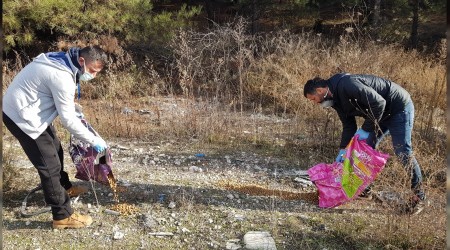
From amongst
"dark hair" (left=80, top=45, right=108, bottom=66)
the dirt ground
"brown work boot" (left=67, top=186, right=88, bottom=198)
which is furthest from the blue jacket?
"brown work boot" (left=67, top=186, right=88, bottom=198)

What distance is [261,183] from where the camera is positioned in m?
4.61

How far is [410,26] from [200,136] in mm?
9959

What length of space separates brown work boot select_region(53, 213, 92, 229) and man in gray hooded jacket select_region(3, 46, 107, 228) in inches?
8.4

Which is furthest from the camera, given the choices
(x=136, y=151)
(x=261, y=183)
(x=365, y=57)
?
(x=365, y=57)

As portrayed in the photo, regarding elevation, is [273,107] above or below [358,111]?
below

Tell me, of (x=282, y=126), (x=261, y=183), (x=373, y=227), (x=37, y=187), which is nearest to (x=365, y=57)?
(x=282, y=126)

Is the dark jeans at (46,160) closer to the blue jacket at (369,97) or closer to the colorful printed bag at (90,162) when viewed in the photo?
the colorful printed bag at (90,162)

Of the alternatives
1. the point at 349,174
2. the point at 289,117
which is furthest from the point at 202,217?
the point at 289,117

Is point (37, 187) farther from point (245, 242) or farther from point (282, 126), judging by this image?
point (282, 126)

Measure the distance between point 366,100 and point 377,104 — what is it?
0.31 feet

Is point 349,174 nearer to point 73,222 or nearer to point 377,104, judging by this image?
point 377,104

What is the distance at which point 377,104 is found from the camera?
349 cm

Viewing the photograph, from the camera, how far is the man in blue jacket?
11.5 feet

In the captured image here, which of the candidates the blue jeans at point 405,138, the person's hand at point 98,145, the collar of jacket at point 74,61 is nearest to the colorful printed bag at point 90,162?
the person's hand at point 98,145
